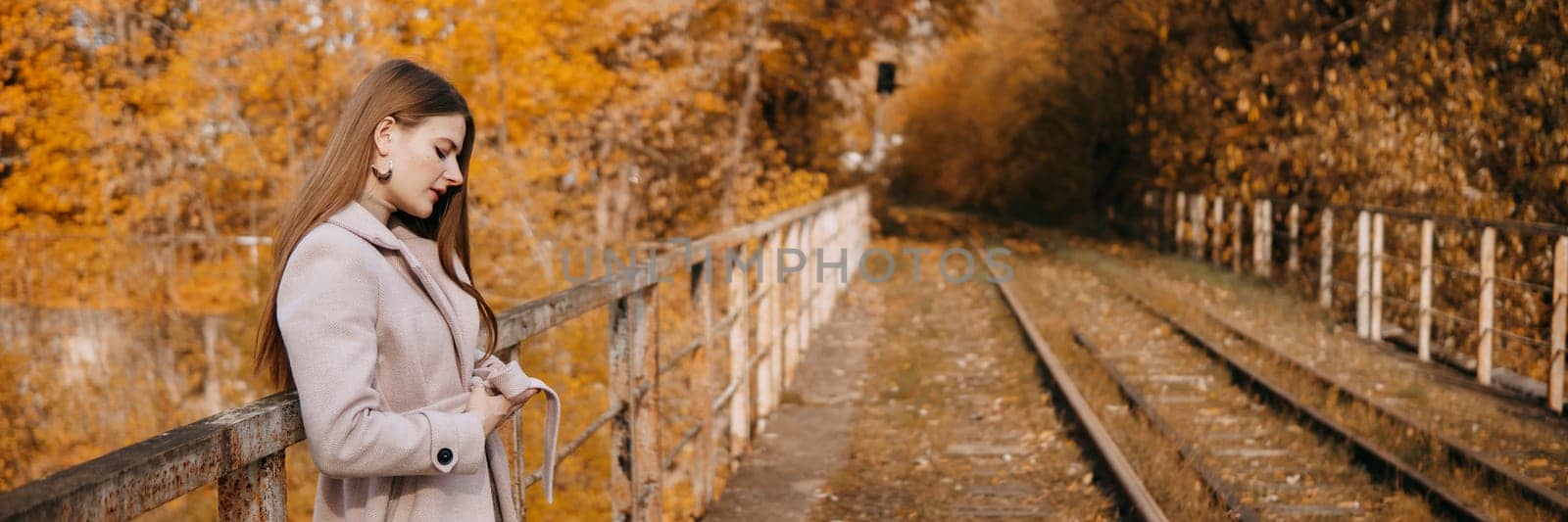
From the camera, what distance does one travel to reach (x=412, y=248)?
2.16 m

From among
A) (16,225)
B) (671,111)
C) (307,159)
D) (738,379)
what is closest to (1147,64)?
(671,111)

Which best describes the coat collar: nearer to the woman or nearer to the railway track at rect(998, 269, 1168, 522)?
the woman

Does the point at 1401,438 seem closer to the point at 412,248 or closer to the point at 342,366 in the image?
the point at 412,248

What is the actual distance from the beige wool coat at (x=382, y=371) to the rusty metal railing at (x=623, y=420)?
0.10 metres

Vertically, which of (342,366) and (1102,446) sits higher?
(342,366)

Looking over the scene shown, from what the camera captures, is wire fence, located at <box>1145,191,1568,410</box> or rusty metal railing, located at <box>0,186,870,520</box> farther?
wire fence, located at <box>1145,191,1568,410</box>

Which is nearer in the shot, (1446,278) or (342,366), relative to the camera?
(342,366)

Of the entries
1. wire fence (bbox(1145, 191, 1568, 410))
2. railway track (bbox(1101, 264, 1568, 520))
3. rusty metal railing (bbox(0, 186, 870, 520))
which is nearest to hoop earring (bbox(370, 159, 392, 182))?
rusty metal railing (bbox(0, 186, 870, 520))

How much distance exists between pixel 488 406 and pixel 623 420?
88.9 inches

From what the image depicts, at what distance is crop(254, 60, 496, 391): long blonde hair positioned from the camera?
6.46 ft

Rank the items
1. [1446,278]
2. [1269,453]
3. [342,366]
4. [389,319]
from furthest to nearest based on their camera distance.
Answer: [1446,278], [1269,453], [389,319], [342,366]

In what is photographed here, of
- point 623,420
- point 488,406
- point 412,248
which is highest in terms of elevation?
point 412,248

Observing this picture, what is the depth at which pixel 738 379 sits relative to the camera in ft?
21.9

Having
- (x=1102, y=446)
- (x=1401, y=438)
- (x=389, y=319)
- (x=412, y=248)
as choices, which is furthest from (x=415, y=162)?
(x=1401, y=438)
